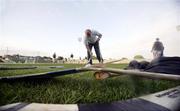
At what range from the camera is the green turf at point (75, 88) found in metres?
1.95

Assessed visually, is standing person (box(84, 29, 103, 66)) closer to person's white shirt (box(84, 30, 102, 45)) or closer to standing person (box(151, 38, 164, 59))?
person's white shirt (box(84, 30, 102, 45))

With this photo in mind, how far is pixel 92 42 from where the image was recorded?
6.67 ft

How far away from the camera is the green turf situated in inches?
76.8

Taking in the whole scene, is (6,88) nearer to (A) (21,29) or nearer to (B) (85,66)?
(A) (21,29)

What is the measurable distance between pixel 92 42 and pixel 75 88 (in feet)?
1.06

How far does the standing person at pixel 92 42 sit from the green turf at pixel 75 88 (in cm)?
10

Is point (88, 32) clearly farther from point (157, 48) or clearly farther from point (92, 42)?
point (157, 48)

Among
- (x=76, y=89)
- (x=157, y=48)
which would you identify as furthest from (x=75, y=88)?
(x=157, y=48)

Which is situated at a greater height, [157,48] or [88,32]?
[88,32]

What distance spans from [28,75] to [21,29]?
29 cm

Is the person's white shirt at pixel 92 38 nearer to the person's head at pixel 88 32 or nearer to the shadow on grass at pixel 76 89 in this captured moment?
the person's head at pixel 88 32

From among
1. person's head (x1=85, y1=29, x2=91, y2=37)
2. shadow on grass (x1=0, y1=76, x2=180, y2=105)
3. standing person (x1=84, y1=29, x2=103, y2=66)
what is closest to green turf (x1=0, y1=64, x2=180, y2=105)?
shadow on grass (x1=0, y1=76, x2=180, y2=105)

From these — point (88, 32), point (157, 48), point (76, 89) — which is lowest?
point (76, 89)

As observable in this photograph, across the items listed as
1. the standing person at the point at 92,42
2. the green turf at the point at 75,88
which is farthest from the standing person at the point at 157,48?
the standing person at the point at 92,42
